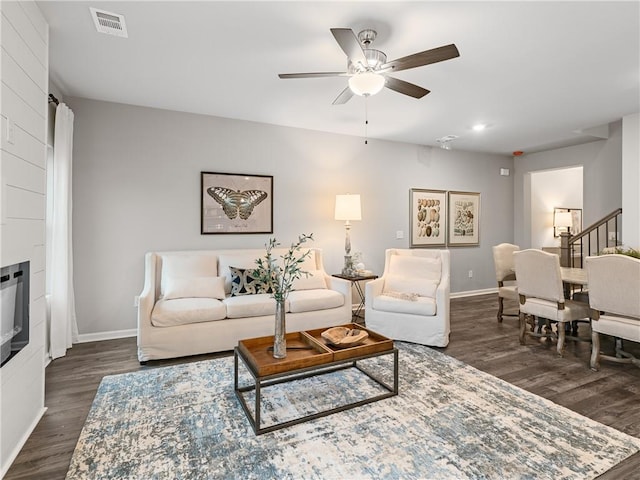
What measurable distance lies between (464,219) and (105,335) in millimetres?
5607

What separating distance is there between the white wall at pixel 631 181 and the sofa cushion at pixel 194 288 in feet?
16.0

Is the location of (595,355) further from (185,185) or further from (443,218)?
(185,185)

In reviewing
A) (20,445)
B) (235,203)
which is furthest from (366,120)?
(20,445)

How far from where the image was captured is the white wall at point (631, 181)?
167 inches

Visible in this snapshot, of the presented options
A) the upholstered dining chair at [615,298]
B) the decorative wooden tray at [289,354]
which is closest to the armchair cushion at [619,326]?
the upholstered dining chair at [615,298]

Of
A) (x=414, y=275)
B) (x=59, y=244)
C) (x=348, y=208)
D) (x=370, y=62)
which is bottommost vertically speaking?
(x=414, y=275)

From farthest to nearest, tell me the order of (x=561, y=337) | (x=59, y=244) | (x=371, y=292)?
1. (x=371, y=292)
2. (x=561, y=337)
3. (x=59, y=244)

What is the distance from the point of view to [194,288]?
3.61 meters

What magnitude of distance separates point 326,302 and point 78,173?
2.97 metres

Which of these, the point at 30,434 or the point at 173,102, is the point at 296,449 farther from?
the point at 173,102

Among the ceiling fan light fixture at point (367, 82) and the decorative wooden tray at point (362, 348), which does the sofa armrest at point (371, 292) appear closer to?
the decorative wooden tray at point (362, 348)

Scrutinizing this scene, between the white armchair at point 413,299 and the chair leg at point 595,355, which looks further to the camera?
the white armchair at point 413,299

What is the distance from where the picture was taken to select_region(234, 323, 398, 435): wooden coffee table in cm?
211

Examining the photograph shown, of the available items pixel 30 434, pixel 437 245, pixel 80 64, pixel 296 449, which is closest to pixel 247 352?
pixel 296 449
